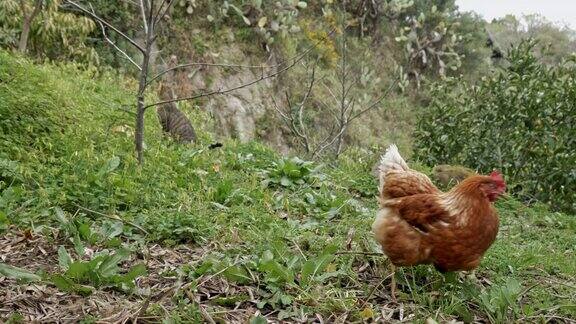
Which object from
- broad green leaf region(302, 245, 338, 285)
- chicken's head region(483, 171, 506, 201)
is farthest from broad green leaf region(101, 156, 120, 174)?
chicken's head region(483, 171, 506, 201)

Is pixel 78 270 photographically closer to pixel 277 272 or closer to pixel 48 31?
pixel 277 272

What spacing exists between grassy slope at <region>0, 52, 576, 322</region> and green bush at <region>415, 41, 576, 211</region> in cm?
128

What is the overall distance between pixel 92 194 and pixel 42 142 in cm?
99

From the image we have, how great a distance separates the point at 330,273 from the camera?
359 centimetres

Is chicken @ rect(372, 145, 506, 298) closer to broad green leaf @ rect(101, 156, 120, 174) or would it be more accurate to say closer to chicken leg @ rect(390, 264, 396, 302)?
chicken leg @ rect(390, 264, 396, 302)

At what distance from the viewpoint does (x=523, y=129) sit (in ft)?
26.1

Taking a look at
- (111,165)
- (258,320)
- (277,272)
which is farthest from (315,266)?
(111,165)

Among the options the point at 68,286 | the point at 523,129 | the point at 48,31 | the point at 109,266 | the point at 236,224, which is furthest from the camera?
the point at 48,31

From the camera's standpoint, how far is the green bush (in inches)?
303

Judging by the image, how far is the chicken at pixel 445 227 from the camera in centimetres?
347

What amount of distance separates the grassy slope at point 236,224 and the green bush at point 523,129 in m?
1.28

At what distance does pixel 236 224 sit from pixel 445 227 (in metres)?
1.64

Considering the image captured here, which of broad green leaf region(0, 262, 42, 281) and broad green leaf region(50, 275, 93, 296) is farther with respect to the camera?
broad green leaf region(50, 275, 93, 296)

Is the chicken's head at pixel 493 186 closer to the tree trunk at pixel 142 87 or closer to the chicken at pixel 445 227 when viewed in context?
the chicken at pixel 445 227
